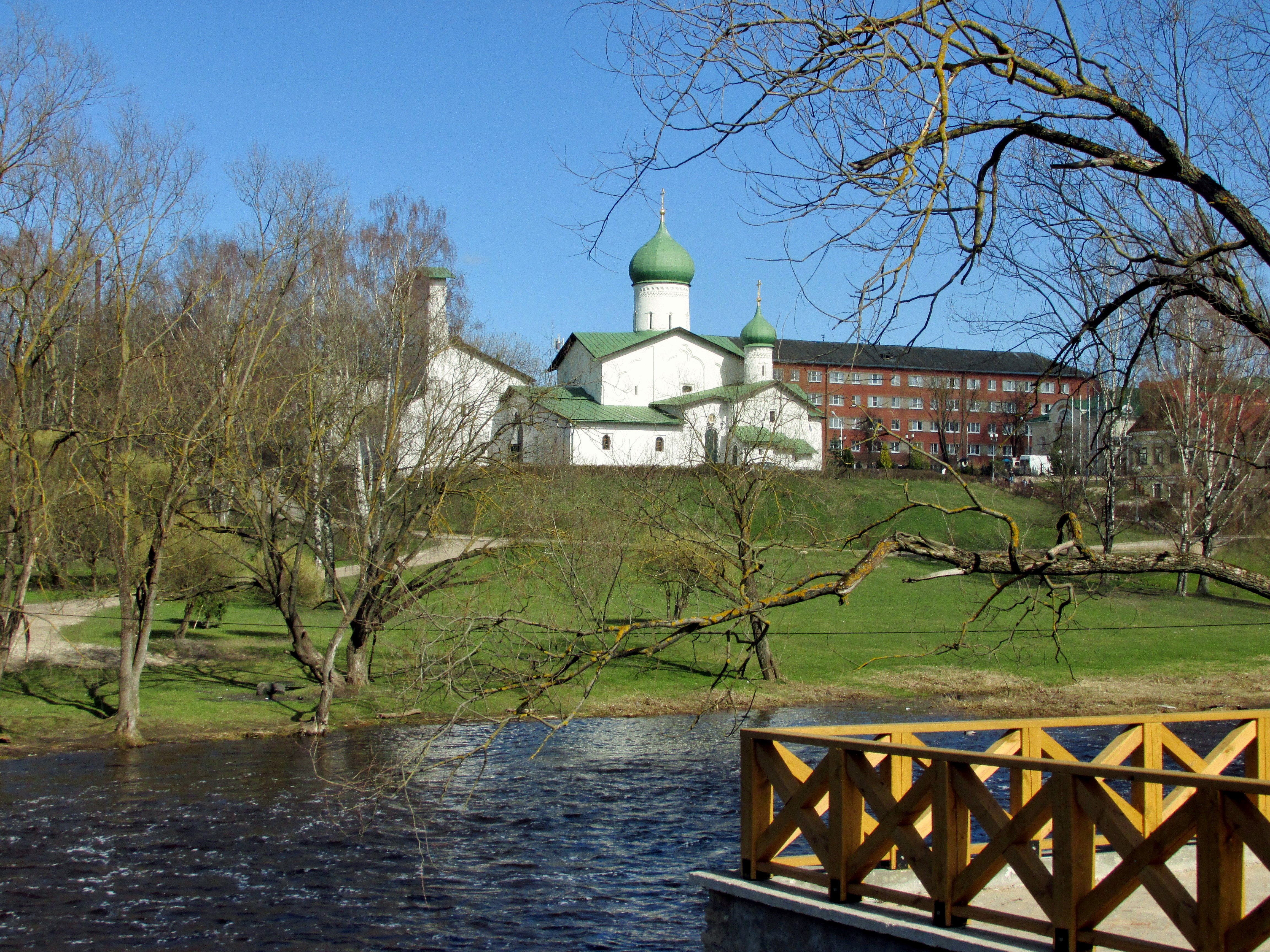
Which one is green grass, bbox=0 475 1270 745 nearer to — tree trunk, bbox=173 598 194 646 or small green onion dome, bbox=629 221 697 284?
tree trunk, bbox=173 598 194 646

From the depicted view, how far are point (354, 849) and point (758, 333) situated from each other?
60.5m

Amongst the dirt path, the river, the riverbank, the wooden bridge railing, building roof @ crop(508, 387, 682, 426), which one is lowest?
the river

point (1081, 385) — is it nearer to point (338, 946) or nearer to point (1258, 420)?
point (338, 946)

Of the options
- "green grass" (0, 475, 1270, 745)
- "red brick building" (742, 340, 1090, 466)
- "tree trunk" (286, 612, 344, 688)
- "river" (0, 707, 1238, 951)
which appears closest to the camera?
"river" (0, 707, 1238, 951)

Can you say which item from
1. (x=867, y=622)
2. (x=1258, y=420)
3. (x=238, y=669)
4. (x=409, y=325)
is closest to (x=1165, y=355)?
(x=1258, y=420)

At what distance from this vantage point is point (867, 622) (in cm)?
3394

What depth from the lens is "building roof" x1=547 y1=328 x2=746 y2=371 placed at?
70.9m

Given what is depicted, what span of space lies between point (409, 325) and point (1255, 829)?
25.2 m

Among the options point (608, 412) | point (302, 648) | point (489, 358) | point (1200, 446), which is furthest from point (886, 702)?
point (608, 412)

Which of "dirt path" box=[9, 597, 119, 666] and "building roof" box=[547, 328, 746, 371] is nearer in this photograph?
"dirt path" box=[9, 597, 119, 666]

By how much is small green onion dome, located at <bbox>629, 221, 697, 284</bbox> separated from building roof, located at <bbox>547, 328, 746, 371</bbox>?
3.63 meters

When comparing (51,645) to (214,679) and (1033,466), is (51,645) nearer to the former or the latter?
(214,679)

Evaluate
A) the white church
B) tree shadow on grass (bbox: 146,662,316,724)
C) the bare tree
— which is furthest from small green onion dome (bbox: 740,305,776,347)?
tree shadow on grass (bbox: 146,662,316,724)

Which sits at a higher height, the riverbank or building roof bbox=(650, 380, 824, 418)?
building roof bbox=(650, 380, 824, 418)
